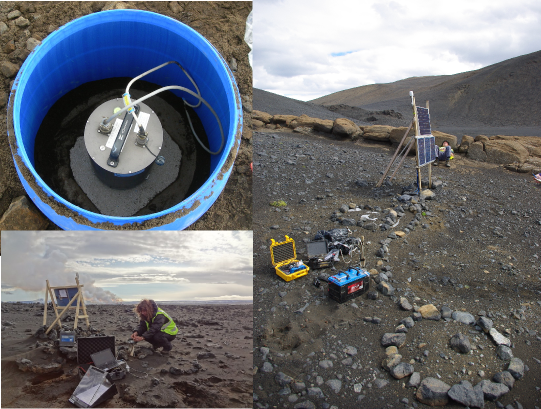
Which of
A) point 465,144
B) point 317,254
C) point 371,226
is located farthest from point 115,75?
point 465,144

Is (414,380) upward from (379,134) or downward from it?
downward

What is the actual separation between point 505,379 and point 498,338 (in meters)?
0.43

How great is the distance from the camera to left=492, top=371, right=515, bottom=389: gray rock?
2.44 meters

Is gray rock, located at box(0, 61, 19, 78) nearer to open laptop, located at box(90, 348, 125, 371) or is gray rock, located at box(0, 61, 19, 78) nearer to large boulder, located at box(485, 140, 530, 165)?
open laptop, located at box(90, 348, 125, 371)

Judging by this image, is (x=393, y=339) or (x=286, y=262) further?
(x=286, y=262)

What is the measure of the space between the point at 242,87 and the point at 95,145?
66.3 inches

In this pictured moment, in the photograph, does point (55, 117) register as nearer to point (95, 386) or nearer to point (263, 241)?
point (95, 386)

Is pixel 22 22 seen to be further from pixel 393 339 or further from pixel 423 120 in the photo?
pixel 423 120

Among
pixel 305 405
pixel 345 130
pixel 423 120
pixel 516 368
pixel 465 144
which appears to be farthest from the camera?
pixel 345 130

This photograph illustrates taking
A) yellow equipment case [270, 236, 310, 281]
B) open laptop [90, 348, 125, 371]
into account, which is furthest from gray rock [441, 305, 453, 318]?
open laptop [90, 348, 125, 371]

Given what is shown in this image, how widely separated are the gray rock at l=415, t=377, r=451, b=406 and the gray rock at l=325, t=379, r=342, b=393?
49cm

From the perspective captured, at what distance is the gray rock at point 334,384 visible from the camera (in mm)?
2395

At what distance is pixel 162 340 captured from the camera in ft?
6.90

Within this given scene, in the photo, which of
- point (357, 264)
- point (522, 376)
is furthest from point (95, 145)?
point (522, 376)
